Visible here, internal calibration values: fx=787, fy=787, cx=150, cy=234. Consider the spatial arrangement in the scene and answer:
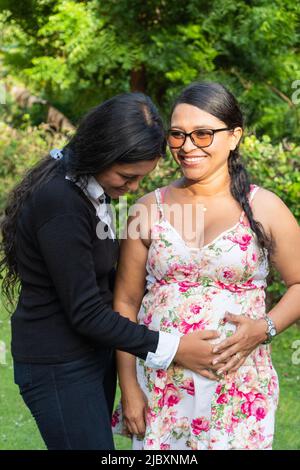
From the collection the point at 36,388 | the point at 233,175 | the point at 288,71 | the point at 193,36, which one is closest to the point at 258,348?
the point at 233,175

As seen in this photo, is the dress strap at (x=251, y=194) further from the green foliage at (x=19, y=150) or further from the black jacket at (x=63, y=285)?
the green foliage at (x=19, y=150)

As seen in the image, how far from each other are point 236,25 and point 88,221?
929 cm

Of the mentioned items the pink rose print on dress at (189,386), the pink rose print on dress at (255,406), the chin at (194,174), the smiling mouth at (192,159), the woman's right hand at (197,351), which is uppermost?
the smiling mouth at (192,159)

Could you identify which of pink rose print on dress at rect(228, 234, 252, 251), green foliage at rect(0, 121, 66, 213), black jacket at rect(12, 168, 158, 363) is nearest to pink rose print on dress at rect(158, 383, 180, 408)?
black jacket at rect(12, 168, 158, 363)

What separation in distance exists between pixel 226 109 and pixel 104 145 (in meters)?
0.57

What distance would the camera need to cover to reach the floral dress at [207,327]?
2932mm

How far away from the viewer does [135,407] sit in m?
3.02

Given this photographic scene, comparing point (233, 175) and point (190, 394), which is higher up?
point (233, 175)

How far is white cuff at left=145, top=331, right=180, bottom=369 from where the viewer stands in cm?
275

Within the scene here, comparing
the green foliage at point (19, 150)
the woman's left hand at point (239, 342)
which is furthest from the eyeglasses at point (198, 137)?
the green foliage at point (19, 150)

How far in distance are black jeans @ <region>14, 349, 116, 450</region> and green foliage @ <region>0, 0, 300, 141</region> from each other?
792 cm

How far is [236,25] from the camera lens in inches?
446
